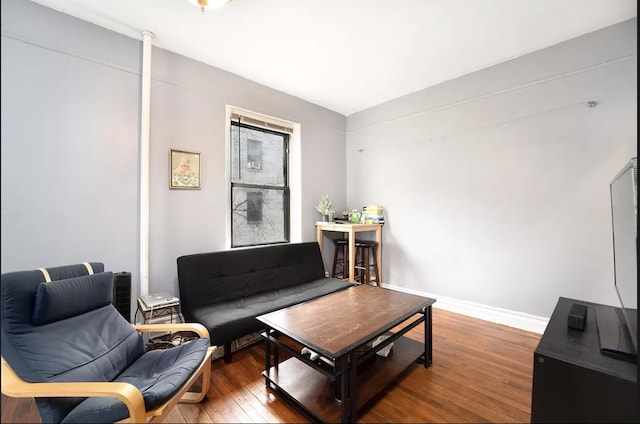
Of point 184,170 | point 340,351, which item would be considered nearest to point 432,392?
point 340,351

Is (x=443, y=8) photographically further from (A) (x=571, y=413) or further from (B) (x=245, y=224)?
(B) (x=245, y=224)

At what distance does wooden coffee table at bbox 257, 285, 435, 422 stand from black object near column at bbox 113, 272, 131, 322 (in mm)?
1120

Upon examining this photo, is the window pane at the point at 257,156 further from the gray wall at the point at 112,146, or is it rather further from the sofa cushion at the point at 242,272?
the sofa cushion at the point at 242,272

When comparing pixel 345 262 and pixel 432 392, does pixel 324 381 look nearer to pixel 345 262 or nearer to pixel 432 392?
pixel 432 392

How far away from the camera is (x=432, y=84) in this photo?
10.7ft

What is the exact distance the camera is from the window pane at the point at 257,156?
3.13 metres

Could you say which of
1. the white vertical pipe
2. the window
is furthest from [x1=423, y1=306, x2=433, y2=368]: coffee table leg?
the white vertical pipe

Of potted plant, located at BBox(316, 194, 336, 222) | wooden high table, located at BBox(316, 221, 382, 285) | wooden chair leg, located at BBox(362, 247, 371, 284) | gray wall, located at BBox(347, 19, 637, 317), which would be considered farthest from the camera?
potted plant, located at BBox(316, 194, 336, 222)

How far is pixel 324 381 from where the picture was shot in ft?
5.69

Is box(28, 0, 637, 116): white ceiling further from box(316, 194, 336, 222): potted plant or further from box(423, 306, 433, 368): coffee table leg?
box(423, 306, 433, 368): coffee table leg

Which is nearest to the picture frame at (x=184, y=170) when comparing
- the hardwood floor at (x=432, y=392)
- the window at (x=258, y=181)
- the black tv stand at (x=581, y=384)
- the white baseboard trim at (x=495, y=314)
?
the window at (x=258, y=181)

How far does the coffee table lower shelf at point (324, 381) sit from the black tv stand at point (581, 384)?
0.81 meters

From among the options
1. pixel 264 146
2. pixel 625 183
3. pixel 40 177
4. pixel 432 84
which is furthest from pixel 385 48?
pixel 40 177

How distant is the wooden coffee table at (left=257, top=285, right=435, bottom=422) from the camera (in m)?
1.48
